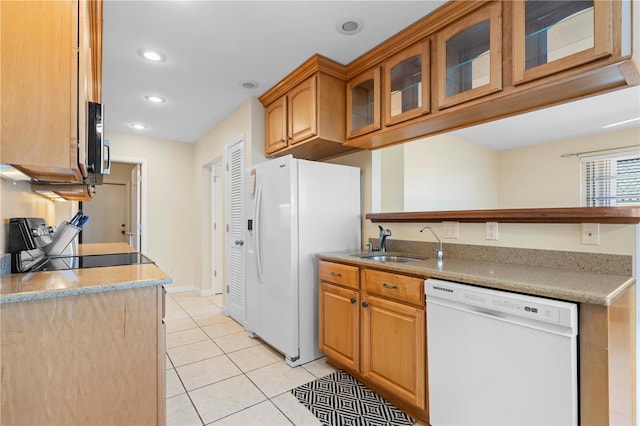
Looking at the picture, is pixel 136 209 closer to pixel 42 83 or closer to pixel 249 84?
pixel 249 84

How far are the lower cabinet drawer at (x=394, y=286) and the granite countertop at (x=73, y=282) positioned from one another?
1.20 m

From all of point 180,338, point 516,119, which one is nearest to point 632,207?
point 516,119

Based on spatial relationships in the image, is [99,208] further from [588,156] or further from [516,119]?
[588,156]

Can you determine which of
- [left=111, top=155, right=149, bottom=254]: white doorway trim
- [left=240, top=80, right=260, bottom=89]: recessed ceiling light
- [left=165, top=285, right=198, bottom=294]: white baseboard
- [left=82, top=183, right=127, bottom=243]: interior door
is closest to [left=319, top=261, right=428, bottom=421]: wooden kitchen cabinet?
[left=240, top=80, right=260, bottom=89]: recessed ceiling light

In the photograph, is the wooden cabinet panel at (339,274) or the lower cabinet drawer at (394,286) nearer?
the lower cabinet drawer at (394,286)

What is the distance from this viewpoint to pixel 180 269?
16.2ft

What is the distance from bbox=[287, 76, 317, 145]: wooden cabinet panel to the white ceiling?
20 cm

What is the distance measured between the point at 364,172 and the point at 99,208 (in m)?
5.45

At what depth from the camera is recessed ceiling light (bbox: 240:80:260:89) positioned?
112 inches

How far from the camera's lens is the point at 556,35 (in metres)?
1.40

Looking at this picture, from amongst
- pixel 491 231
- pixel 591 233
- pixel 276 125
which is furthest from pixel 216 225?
pixel 591 233

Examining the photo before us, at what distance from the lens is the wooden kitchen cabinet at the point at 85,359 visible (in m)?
1.05

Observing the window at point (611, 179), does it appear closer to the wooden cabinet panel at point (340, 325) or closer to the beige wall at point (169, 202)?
the wooden cabinet panel at point (340, 325)

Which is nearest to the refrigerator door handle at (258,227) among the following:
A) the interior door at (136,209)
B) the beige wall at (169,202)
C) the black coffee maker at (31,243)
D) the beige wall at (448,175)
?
the black coffee maker at (31,243)
